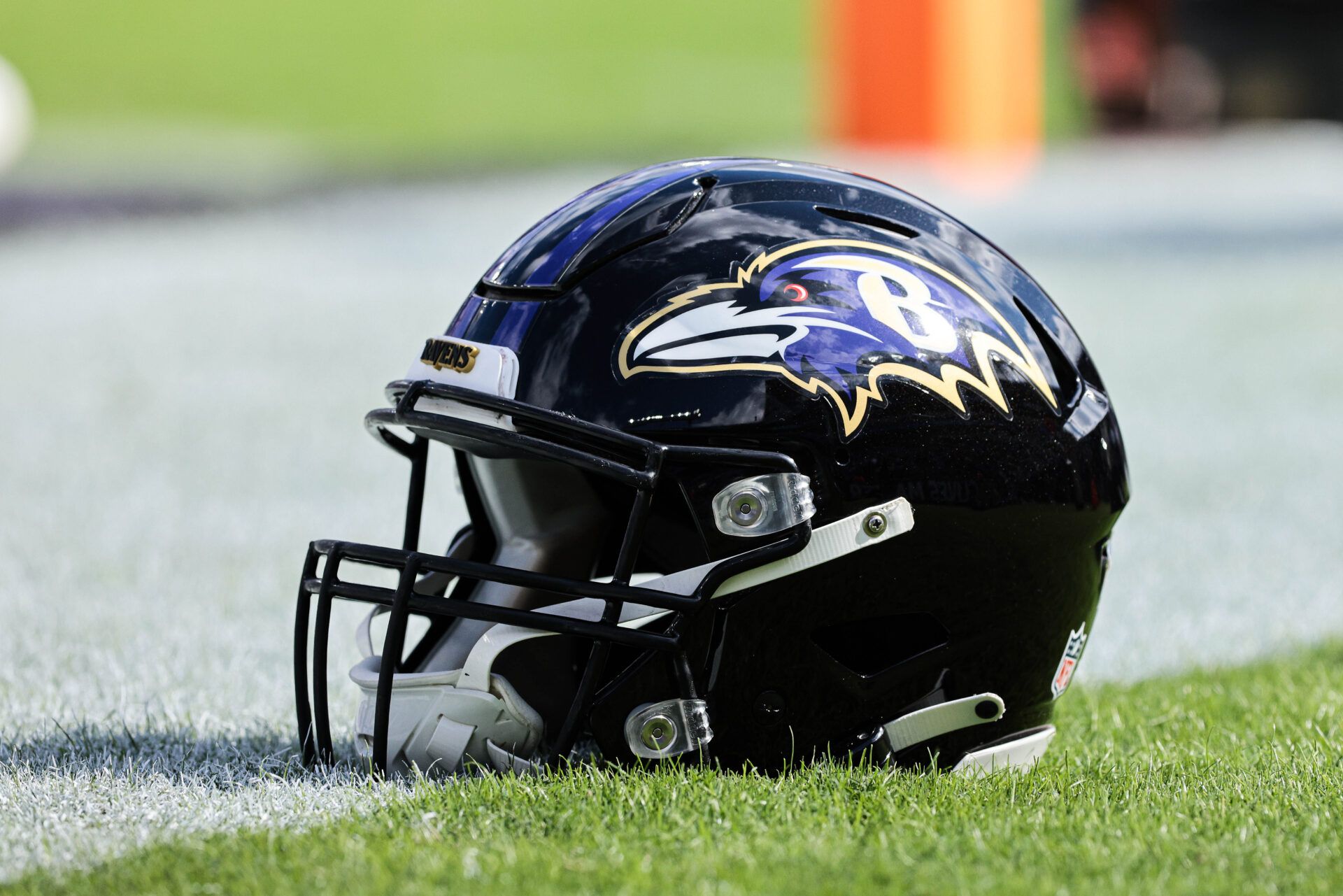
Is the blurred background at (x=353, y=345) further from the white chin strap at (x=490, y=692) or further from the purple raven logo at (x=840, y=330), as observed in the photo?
the purple raven logo at (x=840, y=330)

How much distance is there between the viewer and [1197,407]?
5492 mm

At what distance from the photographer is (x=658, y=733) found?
1.94 m

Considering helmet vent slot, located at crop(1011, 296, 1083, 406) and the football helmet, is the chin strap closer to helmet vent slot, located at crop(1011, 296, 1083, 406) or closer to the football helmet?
the football helmet

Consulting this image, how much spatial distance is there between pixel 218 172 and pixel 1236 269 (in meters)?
7.37

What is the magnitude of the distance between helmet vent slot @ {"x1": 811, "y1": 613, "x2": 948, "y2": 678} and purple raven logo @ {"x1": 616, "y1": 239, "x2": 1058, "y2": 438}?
28 centimetres

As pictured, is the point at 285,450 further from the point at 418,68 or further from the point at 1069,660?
the point at 418,68

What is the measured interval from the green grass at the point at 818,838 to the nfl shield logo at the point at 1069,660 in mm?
113

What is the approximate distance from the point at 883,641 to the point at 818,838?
0.35 metres

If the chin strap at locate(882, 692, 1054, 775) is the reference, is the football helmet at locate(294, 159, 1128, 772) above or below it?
above

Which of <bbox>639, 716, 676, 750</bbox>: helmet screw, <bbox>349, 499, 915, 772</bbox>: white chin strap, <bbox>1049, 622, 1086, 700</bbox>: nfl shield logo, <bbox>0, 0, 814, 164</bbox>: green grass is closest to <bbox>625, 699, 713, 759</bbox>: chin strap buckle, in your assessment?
<bbox>639, 716, 676, 750</bbox>: helmet screw

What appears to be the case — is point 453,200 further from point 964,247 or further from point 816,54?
point 816,54

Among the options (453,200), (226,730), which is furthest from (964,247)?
(453,200)

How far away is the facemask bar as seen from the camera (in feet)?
5.97

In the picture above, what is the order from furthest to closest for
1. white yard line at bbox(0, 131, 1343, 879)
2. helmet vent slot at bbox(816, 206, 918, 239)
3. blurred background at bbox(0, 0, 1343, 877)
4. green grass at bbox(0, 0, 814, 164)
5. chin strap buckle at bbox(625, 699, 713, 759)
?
green grass at bbox(0, 0, 814, 164) < blurred background at bbox(0, 0, 1343, 877) < white yard line at bbox(0, 131, 1343, 879) < helmet vent slot at bbox(816, 206, 918, 239) < chin strap buckle at bbox(625, 699, 713, 759)
